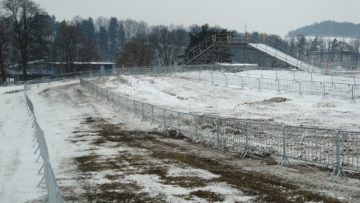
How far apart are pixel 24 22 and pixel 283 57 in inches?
1739

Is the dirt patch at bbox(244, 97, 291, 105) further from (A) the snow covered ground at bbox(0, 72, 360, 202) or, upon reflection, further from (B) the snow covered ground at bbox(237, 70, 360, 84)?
(B) the snow covered ground at bbox(237, 70, 360, 84)

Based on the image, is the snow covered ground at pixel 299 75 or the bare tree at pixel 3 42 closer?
the snow covered ground at pixel 299 75

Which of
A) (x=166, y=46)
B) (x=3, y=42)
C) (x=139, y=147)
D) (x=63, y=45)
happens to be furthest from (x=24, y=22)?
(x=139, y=147)

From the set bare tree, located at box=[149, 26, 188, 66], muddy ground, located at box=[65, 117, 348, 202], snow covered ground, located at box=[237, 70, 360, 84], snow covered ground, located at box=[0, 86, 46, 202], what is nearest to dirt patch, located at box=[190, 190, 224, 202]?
muddy ground, located at box=[65, 117, 348, 202]

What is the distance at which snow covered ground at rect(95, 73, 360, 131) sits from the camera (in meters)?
28.1

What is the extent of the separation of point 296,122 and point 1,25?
2624 inches

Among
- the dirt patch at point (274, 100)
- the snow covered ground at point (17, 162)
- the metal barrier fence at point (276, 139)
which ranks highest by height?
the dirt patch at point (274, 100)

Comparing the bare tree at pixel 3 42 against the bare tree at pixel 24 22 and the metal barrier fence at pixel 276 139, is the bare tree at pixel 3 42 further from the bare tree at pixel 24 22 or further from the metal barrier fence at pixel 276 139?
the metal barrier fence at pixel 276 139

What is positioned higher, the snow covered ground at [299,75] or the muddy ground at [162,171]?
the snow covered ground at [299,75]

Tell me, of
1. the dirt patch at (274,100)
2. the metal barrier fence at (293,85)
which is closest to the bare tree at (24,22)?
the metal barrier fence at (293,85)

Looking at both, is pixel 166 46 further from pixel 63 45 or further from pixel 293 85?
pixel 293 85

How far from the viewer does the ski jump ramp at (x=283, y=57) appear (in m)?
63.9

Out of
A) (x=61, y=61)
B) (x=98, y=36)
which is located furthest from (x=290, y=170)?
(x=98, y=36)

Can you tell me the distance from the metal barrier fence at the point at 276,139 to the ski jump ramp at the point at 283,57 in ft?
132
